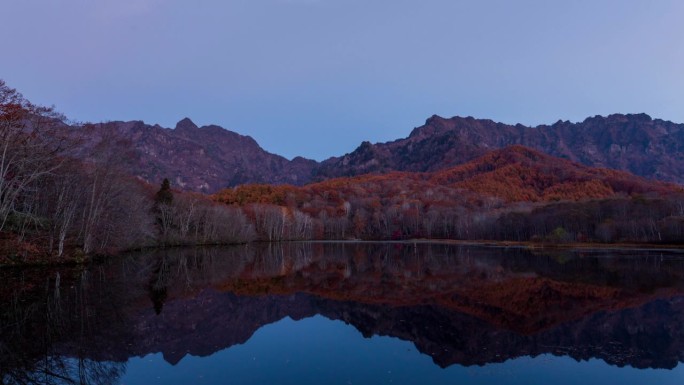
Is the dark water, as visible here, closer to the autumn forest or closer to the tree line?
the tree line

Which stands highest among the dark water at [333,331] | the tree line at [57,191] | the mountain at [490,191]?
the mountain at [490,191]

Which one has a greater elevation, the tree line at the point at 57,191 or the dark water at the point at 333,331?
the tree line at the point at 57,191

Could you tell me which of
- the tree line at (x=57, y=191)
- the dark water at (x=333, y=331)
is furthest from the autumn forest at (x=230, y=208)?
the dark water at (x=333, y=331)

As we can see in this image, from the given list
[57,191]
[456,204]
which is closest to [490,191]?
[456,204]

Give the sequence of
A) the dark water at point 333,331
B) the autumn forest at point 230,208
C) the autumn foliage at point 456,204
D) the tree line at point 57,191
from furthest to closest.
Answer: the autumn foliage at point 456,204, the autumn forest at point 230,208, the tree line at point 57,191, the dark water at point 333,331

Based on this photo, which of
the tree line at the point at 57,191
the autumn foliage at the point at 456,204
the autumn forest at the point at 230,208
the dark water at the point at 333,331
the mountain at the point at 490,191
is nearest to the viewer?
the dark water at the point at 333,331

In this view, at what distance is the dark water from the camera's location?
435 inches

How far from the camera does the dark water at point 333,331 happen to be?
11.0 m

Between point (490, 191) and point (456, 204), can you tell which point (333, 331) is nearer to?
point (456, 204)

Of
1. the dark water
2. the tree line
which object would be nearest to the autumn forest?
the tree line

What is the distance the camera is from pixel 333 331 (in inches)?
659

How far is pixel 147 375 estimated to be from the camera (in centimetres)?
1063

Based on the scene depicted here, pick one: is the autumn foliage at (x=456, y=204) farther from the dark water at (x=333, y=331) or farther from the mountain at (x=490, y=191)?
Result: the dark water at (x=333, y=331)

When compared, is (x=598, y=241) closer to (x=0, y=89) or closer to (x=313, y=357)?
(x=313, y=357)
